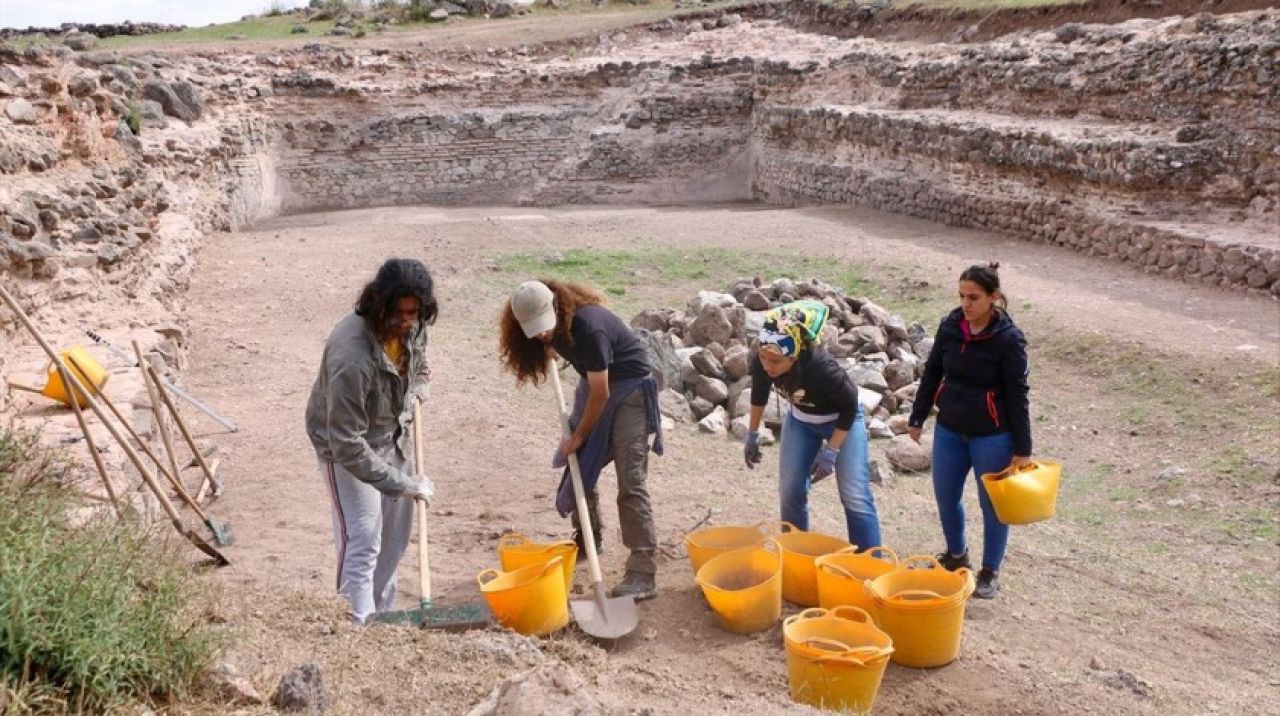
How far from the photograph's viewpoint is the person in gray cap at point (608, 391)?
15.1 ft

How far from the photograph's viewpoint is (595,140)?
66.9ft

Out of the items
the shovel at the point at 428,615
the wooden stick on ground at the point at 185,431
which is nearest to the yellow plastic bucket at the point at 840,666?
the shovel at the point at 428,615

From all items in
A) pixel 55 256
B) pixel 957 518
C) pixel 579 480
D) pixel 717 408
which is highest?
pixel 55 256

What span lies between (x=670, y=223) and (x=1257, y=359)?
375 inches

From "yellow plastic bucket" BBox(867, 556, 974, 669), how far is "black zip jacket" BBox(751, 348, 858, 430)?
0.80m

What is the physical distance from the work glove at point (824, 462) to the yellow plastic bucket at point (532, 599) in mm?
1427

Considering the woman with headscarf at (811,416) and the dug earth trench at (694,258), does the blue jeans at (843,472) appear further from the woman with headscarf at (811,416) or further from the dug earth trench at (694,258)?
the dug earth trench at (694,258)

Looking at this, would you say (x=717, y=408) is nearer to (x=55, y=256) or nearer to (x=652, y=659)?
(x=652, y=659)

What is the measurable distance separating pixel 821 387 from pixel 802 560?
789 mm

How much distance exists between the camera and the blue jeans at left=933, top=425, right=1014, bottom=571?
4.91m

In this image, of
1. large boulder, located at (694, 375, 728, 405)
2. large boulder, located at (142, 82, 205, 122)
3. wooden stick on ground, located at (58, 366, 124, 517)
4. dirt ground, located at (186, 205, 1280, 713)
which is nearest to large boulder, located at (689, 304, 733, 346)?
large boulder, located at (694, 375, 728, 405)

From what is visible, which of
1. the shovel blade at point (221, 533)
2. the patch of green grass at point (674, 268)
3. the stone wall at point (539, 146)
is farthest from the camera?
the stone wall at point (539, 146)

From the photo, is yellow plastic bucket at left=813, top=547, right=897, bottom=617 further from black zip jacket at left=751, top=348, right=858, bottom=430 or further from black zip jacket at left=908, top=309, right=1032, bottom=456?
black zip jacket at left=908, top=309, right=1032, bottom=456

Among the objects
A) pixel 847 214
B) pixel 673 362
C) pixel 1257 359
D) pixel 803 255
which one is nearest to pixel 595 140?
pixel 847 214
